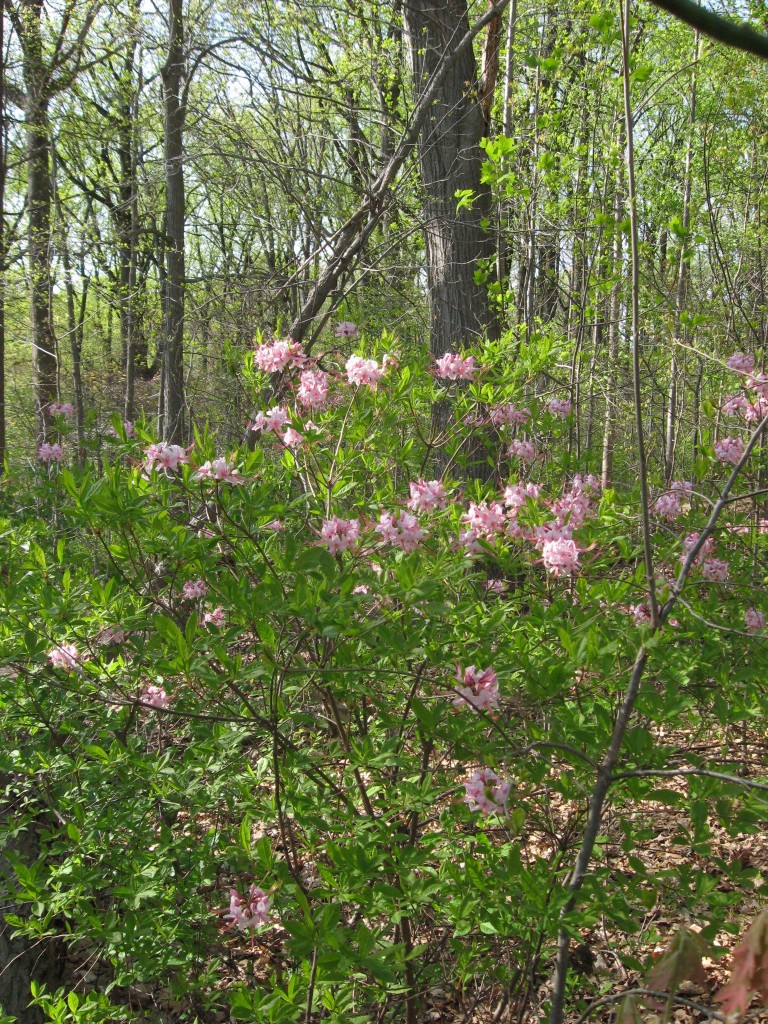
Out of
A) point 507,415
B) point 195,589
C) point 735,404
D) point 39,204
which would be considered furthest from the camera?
point 39,204

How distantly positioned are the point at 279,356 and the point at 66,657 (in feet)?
4.04

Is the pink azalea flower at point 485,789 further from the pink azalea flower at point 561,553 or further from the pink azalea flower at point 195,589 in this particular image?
the pink azalea flower at point 195,589

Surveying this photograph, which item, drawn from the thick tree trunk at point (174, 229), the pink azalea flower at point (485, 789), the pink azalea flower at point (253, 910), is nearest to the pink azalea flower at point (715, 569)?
the pink azalea flower at point (485, 789)

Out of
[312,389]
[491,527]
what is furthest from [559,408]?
[491,527]

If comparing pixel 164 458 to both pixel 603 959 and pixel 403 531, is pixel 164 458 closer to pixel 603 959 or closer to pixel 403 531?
pixel 403 531

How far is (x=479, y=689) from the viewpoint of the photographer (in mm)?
1732

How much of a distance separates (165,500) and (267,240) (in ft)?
25.6

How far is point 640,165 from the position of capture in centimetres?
652

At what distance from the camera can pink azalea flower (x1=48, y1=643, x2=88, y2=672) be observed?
7.81 feet

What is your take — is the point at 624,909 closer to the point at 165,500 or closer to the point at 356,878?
the point at 356,878

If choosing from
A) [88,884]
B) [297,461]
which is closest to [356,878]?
[88,884]

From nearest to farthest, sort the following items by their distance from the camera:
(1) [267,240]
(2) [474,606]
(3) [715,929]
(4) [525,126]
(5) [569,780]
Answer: (3) [715,929]
(5) [569,780]
(2) [474,606]
(4) [525,126]
(1) [267,240]

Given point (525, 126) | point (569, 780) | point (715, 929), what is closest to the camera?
point (715, 929)

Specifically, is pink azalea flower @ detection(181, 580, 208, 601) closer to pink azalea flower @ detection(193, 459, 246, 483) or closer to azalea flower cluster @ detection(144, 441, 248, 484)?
azalea flower cluster @ detection(144, 441, 248, 484)
